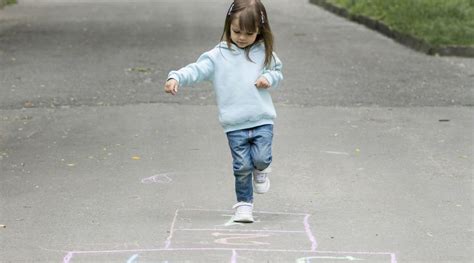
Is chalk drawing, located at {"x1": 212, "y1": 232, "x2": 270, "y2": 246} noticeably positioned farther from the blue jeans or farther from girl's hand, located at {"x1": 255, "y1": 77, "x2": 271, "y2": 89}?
girl's hand, located at {"x1": 255, "y1": 77, "x2": 271, "y2": 89}

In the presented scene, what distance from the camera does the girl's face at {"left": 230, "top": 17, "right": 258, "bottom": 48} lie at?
5500 mm

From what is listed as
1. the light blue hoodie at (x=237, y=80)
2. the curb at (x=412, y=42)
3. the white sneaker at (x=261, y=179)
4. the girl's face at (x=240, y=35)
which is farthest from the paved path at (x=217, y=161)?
the girl's face at (x=240, y=35)

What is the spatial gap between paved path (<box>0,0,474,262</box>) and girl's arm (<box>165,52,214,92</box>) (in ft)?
2.78

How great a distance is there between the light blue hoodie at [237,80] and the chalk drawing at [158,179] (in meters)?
1.30

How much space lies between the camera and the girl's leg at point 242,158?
18.6 feet

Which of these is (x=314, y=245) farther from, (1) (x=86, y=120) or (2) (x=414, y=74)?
(2) (x=414, y=74)

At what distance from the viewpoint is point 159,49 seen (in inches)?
574

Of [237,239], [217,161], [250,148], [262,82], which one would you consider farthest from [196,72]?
[217,161]

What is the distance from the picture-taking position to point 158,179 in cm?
693

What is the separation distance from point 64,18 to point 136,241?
51.9 feet

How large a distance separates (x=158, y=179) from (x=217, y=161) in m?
0.74

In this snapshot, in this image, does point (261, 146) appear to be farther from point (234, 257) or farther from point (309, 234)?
point (234, 257)

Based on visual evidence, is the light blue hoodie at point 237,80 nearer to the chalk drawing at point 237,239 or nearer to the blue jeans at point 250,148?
the blue jeans at point 250,148

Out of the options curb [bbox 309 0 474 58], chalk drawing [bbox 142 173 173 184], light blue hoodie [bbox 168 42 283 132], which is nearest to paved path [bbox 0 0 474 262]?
chalk drawing [bbox 142 173 173 184]
